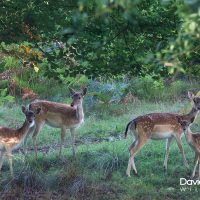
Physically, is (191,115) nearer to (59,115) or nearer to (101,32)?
(59,115)

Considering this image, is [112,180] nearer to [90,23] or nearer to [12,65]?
[90,23]

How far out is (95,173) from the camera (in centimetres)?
934

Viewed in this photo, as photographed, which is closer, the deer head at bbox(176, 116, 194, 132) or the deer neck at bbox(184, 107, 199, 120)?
the deer head at bbox(176, 116, 194, 132)

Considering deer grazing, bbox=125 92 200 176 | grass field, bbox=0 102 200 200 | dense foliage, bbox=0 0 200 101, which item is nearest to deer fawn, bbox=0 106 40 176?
grass field, bbox=0 102 200 200

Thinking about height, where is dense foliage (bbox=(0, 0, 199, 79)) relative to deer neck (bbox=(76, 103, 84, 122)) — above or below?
above

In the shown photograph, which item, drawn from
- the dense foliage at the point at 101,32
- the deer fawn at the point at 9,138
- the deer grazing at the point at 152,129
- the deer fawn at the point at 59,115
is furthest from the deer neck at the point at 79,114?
the dense foliage at the point at 101,32

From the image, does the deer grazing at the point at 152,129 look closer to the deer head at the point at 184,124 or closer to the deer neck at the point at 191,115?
the deer head at the point at 184,124

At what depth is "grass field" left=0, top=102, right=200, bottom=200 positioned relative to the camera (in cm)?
859

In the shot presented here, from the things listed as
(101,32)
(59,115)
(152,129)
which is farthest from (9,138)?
(101,32)

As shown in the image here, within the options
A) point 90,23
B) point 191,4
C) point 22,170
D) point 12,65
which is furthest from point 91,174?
point 12,65

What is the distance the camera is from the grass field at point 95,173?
8.59m

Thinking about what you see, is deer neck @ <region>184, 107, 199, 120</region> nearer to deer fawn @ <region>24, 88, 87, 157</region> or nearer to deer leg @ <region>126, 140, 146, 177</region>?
deer leg @ <region>126, 140, 146, 177</region>

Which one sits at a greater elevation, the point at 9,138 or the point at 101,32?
the point at 101,32

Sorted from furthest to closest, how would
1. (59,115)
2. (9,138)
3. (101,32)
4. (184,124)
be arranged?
(59,115) → (184,124) → (9,138) → (101,32)
